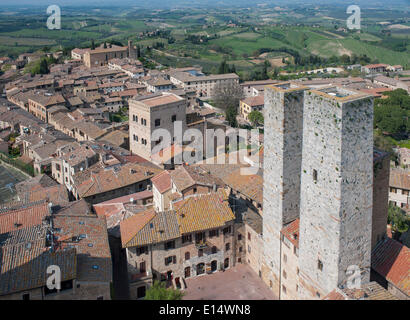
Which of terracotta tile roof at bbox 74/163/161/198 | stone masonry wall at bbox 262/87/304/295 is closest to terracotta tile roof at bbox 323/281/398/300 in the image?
stone masonry wall at bbox 262/87/304/295

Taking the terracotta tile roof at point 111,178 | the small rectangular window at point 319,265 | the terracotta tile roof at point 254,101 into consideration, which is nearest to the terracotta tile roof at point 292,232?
the small rectangular window at point 319,265

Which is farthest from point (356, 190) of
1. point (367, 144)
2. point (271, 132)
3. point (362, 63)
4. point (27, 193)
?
point (362, 63)

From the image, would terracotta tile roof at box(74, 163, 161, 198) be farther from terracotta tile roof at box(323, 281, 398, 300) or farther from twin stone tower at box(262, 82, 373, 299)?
terracotta tile roof at box(323, 281, 398, 300)

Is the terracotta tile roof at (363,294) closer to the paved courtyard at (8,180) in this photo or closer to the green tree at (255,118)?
the paved courtyard at (8,180)

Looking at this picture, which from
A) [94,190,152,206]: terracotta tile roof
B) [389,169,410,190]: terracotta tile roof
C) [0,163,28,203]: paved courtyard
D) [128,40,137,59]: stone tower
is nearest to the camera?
[94,190,152,206]: terracotta tile roof

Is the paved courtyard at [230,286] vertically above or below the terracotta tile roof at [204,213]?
below

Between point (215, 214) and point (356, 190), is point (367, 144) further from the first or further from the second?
point (215, 214)
